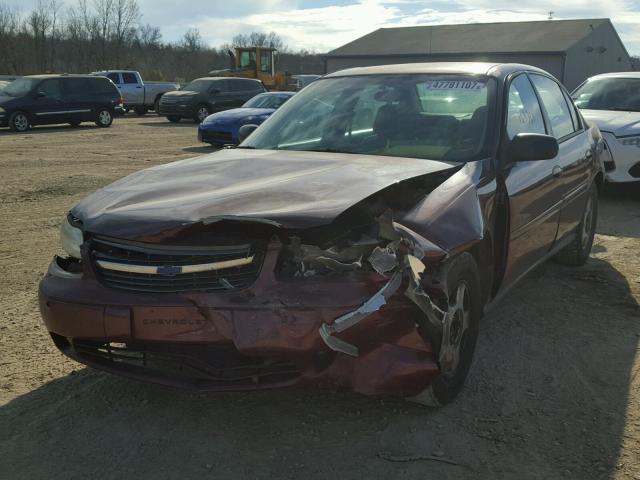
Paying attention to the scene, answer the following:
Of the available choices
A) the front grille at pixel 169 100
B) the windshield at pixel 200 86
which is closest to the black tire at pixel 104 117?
the front grille at pixel 169 100

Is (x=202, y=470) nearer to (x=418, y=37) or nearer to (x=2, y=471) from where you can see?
(x=2, y=471)

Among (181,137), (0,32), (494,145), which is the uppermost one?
(0,32)

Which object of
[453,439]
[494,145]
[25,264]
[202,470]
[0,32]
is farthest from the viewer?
[0,32]

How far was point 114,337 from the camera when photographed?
8.86ft

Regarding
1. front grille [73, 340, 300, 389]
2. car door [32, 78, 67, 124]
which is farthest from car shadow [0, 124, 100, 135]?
front grille [73, 340, 300, 389]

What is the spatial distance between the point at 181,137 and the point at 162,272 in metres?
16.2

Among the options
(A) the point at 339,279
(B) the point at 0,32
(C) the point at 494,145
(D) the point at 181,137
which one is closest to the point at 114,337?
(A) the point at 339,279

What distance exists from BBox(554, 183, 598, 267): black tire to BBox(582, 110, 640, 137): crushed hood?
9.20ft

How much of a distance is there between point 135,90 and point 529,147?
1038 inches

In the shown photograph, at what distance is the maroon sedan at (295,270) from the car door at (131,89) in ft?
83.9

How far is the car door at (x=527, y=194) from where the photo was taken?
3677mm

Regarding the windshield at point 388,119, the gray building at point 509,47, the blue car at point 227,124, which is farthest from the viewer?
the gray building at point 509,47

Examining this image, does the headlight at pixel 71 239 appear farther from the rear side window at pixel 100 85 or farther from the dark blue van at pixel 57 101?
the rear side window at pixel 100 85

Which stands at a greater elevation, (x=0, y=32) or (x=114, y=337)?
(x=0, y=32)
